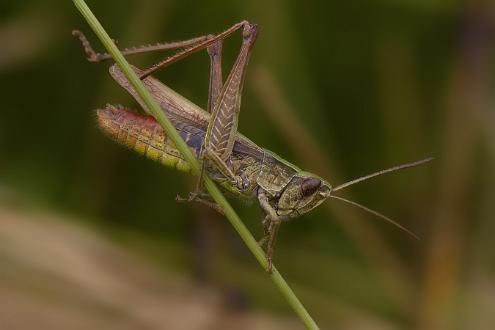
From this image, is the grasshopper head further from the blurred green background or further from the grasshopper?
the blurred green background

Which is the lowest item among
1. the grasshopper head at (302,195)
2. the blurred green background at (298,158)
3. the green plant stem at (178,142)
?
the green plant stem at (178,142)

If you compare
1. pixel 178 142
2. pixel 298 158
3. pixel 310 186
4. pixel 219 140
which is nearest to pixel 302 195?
pixel 310 186

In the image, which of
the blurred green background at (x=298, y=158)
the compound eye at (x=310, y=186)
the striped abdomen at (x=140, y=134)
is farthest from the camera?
the blurred green background at (x=298, y=158)

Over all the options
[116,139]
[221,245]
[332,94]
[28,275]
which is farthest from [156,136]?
[332,94]

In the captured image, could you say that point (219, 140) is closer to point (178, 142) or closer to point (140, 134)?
point (140, 134)

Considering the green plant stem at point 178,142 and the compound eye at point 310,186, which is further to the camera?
the compound eye at point 310,186

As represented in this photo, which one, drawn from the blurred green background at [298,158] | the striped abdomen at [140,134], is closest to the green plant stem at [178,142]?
the striped abdomen at [140,134]

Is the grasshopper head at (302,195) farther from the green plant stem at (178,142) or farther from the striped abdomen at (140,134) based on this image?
the green plant stem at (178,142)
